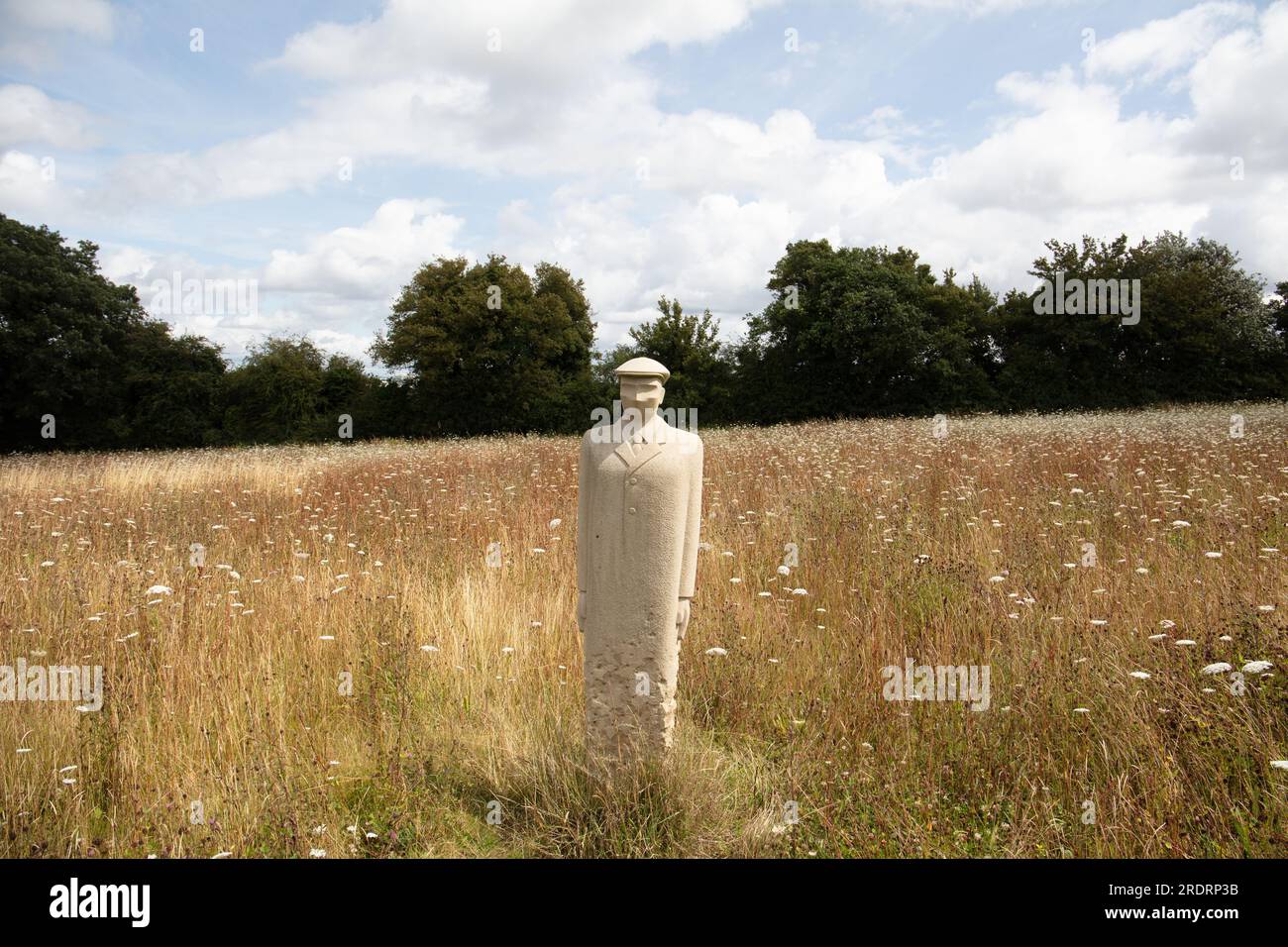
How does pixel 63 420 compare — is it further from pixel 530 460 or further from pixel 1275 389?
pixel 1275 389

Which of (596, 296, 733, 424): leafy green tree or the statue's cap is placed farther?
(596, 296, 733, 424): leafy green tree

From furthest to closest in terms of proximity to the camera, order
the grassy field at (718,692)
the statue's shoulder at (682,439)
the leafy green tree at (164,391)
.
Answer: the leafy green tree at (164,391)
the statue's shoulder at (682,439)
the grassy field at (718,692)

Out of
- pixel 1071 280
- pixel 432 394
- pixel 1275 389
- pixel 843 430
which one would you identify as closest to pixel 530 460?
pixel 843 430

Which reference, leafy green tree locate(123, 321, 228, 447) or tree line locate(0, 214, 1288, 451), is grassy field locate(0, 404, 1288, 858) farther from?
leafy green tree locate(123, 321, 228, 447)

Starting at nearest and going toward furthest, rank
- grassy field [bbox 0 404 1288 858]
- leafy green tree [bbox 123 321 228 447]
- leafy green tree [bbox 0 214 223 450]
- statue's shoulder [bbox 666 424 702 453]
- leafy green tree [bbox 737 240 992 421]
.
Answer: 1. grassy field [bbox 0 404 1288 858]
2. statue's shoulder [bbox 666 424 702 453]
3. leafy green tree [bbox 0 214 223 450]
4. leafy green tree [bbox 737 240 992 421]
5. leafy green tree [bbox 123 321 228 447]

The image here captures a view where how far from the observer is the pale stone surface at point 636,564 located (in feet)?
10.5

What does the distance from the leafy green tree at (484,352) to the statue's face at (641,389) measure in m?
26.1

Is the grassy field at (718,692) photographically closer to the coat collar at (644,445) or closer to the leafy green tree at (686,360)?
the coat collar at (644,445)

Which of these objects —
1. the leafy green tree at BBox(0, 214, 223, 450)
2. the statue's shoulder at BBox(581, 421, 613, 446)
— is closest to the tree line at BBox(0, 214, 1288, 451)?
the leafy green tree at BBox(0, 214, 223, 450)

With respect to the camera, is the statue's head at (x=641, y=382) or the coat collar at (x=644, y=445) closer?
the coat collar at (x=644, y=445)

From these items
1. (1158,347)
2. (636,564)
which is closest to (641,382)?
(636,564)

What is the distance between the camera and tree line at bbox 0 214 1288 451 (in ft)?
94.2

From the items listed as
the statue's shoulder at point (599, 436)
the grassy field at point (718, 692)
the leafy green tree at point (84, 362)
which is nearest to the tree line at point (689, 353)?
the leafy green tree at point (84, 362)

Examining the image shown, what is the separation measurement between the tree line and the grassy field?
23.1 meters
